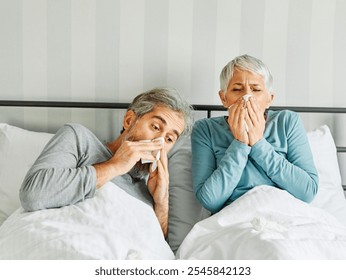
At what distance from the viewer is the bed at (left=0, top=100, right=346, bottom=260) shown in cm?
124

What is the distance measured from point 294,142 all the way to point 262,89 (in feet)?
0.71

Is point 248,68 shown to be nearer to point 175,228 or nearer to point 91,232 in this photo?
point 175,228

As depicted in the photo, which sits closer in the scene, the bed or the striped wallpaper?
the bed

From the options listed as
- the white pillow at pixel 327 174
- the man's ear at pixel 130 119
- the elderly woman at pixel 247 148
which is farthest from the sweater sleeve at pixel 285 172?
the man's ear at pixel 130 119

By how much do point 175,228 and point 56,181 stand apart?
493mm

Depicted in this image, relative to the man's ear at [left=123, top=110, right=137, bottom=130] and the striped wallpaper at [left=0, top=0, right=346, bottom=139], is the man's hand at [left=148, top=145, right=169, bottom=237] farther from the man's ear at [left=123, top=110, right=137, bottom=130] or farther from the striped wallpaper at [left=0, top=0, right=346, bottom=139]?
the striped wallpaper at [left=0, top=0, right=346, bottom=139]

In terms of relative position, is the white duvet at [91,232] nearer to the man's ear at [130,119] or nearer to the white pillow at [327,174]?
the man's ear at [130,119]

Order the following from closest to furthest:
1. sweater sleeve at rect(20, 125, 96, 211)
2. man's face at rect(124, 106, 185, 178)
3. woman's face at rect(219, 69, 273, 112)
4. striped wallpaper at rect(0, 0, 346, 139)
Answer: sweater sleeve at rect(20, 125, 96, 211) → man's face at rect(124, 106, 185, 178) → woman's face at rect(219, 69, 273, 112) → striped wallpaper at rect(0, 0, 346, 139)

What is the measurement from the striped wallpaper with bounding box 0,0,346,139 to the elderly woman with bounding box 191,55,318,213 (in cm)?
34

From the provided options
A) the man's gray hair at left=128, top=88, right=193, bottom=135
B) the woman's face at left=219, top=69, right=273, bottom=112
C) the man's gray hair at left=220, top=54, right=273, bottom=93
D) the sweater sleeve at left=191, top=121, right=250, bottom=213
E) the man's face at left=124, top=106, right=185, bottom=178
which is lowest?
the sweater sleeve at left=191, top=121, right=250, bottom=213

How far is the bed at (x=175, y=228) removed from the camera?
1.24m

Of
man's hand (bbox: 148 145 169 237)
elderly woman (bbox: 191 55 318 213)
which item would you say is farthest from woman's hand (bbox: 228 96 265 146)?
man's hand (bbox: 148 145 169 237)

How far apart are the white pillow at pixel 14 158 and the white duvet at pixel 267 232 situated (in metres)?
0.67
